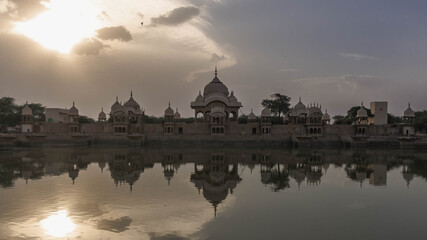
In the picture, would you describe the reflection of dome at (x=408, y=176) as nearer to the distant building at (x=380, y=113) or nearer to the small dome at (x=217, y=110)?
the small dome at (x=217, y=110)

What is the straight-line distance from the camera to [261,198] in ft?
34.6

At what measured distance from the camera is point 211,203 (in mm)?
9828

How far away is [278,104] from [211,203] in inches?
1595

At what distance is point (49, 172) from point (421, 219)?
14.4m

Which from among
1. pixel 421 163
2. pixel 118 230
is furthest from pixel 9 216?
pixel 421 163

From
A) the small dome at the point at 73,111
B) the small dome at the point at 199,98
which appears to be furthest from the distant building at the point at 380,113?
the small dome at the point at 73,111

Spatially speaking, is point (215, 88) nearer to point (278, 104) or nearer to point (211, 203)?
point (278, 104)

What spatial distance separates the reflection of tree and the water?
0.12 ft

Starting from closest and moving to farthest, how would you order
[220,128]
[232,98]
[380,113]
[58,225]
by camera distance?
[58,225]
[220,128]
[232,98]
[380,113]

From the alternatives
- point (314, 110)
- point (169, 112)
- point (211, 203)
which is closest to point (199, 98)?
point (169, 112)

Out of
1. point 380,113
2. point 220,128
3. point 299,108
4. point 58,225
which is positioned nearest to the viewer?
point 58,225

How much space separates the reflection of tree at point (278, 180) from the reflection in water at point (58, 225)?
6641mm

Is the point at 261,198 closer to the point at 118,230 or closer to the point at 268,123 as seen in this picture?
the point at 118,230

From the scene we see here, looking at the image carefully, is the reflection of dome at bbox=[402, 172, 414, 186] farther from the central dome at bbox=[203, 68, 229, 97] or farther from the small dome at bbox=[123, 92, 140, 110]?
the small dome at bbox=[123, 92, 140, 110]
